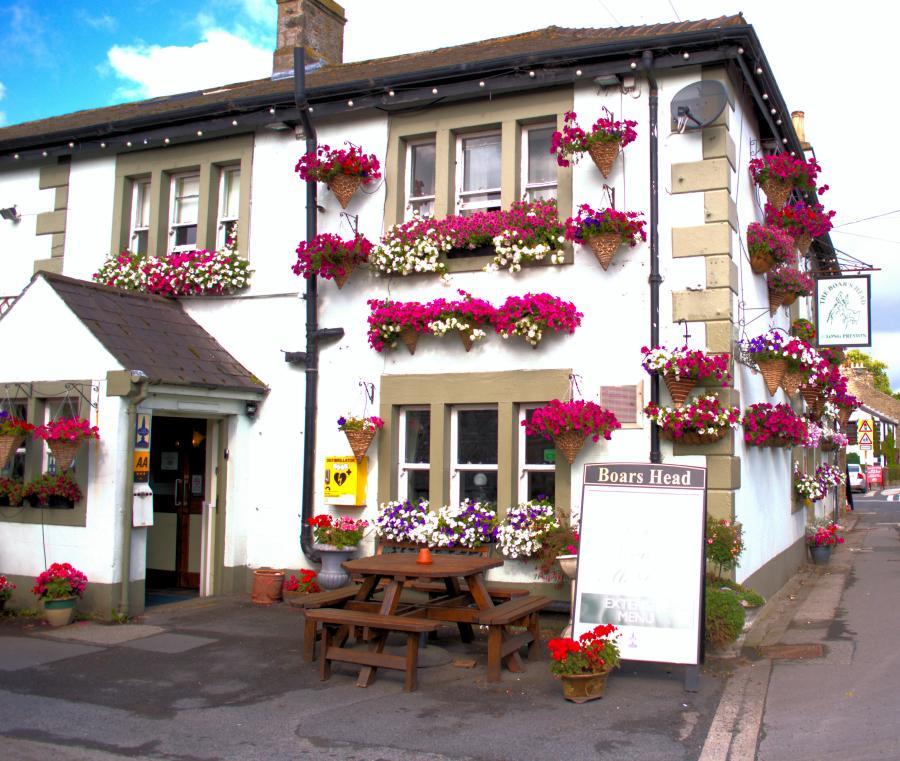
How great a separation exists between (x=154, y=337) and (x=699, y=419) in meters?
6.25

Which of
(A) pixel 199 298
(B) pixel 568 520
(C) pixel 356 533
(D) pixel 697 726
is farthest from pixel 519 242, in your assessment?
(D) pixel 697 726

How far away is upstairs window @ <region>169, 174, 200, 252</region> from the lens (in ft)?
42.2

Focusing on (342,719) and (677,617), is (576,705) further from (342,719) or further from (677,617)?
(342,719)

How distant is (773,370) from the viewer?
33.5 ft

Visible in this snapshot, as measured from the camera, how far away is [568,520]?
→ 9.93m

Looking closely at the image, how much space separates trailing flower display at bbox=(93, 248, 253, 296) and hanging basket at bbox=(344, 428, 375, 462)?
104 inches

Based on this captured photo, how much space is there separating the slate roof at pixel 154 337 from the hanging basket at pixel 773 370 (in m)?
5.89

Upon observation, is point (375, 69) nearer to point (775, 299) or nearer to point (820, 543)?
point (775, 299)

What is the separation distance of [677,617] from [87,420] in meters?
6.43

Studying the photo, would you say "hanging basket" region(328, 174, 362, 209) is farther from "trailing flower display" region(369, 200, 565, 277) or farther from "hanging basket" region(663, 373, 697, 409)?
"hanging basket" region(663, 373, 697, 409)

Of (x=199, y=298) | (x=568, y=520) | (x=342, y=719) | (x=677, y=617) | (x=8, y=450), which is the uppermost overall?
(x=199, y=298)

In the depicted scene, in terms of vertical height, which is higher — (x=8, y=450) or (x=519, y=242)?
(x=519, y=242)

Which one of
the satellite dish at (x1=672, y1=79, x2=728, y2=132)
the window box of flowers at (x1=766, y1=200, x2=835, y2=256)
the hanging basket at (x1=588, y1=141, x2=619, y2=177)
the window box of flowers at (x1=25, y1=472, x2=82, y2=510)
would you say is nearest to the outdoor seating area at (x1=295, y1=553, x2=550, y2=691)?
the window box of flowers at (x1=25, y1=472, x2=82, y2=510)

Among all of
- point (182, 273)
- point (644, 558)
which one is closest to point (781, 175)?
point (644, 558)
